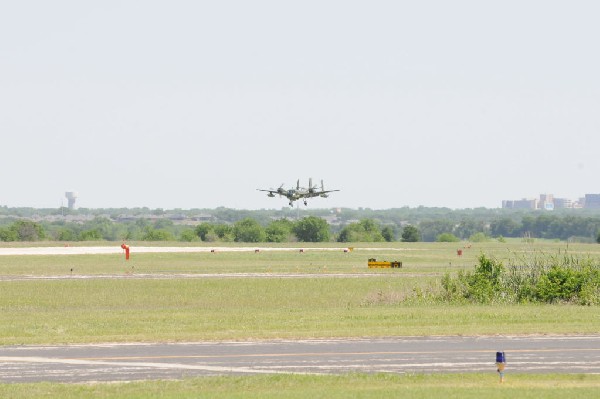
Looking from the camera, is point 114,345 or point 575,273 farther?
point 575,273

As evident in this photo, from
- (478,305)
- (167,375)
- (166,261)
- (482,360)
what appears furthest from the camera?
(166,261)

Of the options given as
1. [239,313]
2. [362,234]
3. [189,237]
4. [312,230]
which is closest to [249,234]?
[312,230]

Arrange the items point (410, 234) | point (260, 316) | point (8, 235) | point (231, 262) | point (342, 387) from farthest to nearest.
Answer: point (410, 234) < point (8, 235) < point (231, 262) < point (260, 316) < point (342, 387)

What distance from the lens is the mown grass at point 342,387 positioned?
76.8ft

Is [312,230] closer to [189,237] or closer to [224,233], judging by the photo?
[224,233]

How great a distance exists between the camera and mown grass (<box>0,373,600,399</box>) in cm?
2341

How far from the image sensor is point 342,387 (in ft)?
80.6

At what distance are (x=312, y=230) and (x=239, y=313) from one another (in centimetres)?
12044

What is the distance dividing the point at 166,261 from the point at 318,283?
2740cm

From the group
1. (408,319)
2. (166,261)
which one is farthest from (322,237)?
(408,319)

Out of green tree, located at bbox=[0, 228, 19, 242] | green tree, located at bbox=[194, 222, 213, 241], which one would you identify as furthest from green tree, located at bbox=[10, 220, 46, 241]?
green tree, located at bbox=[194, 222, 213, 241]

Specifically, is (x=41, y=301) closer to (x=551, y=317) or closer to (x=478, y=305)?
(x=478, y=305)

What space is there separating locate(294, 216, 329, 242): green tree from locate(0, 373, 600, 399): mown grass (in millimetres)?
134979

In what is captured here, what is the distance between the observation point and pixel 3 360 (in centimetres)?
2855
